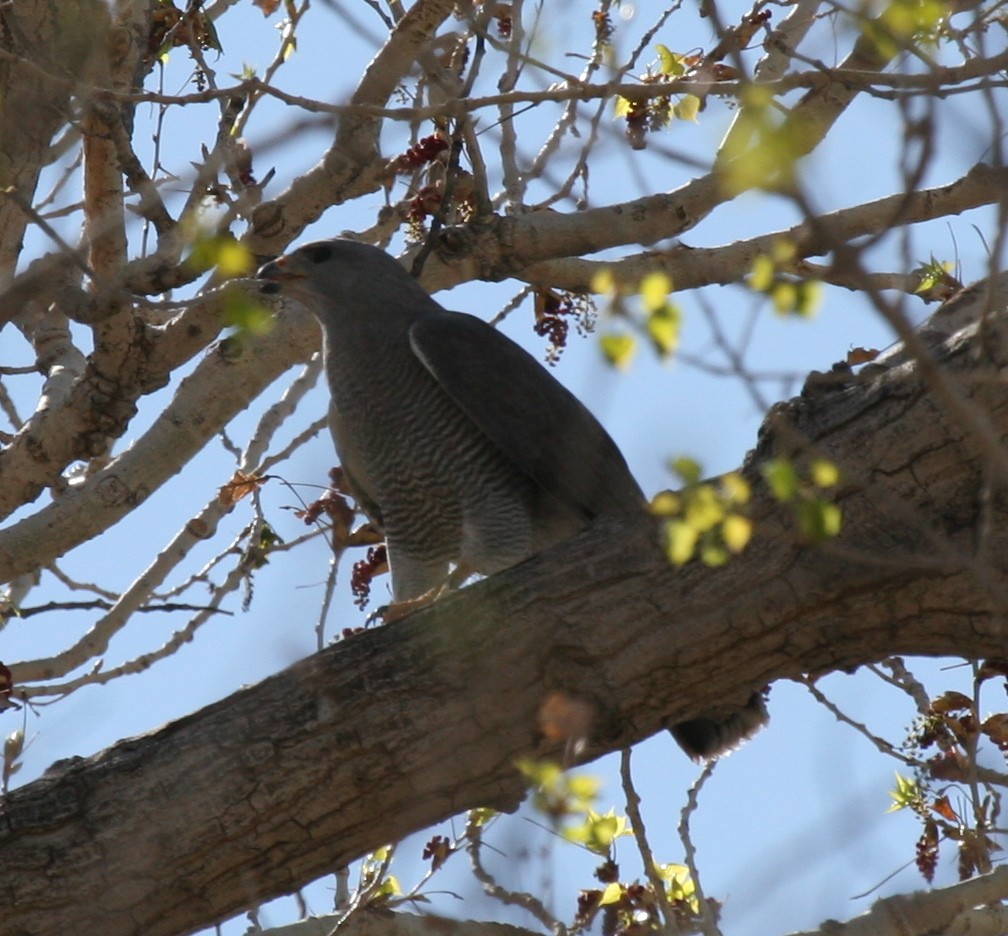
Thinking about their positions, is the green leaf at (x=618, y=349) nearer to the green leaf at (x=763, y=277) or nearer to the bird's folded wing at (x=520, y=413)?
the green leaf at (x=763, y=277)

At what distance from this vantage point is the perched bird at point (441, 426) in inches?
227

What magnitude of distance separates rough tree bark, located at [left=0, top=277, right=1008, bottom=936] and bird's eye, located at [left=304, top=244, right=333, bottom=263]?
2.59 metres

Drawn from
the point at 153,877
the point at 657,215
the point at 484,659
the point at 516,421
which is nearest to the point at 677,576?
the point at 484,659

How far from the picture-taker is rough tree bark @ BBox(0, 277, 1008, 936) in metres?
3.52

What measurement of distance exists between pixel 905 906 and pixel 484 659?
4.33ft

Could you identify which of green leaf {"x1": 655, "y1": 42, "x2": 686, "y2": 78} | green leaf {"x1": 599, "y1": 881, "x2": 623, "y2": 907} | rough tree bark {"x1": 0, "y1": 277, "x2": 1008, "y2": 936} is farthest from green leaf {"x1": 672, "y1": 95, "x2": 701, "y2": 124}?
green leaf {"x1": 599, "y1": 881, "x2": 623, "y2": 907}

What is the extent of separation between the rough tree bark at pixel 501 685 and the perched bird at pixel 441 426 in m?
2.02

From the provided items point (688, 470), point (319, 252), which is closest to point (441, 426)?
point (319, 252)

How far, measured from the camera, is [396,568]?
5.98 meters

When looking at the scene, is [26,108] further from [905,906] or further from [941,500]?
[905,906]

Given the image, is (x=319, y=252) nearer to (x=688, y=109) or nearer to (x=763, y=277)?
(x=688, y=109)

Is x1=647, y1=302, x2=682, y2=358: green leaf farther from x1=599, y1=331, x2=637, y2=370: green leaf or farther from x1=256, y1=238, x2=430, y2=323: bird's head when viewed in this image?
x1=256, y1=238, x2=430, y2=323: bird's head

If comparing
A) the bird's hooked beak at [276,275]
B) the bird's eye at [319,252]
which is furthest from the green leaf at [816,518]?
the bird's eye at [319,252]

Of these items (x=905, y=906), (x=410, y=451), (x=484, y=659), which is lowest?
(x=905, y=906)
